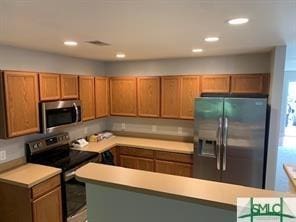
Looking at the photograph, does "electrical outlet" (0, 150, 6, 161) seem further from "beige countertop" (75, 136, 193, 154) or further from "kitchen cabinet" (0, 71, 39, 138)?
"beige countertop" (75, 136, 193, 154)

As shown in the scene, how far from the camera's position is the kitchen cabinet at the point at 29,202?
2.39 m

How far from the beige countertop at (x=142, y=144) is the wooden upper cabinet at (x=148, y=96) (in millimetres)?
517

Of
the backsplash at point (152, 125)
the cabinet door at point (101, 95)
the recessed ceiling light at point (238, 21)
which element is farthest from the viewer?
the backsplash at point (152, 125)

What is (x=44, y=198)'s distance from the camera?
8.31ft

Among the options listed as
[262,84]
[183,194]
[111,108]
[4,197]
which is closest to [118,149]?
[111,108]

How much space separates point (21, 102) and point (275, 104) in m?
3.14

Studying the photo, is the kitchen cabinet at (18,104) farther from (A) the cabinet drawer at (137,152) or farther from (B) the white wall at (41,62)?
(A) the cabinet drawer at (137,152)

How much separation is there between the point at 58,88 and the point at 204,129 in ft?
7.05

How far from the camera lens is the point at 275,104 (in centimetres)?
A: 294

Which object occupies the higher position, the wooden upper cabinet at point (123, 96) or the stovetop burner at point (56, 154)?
the wooden upper cabinet at point (123, 96)

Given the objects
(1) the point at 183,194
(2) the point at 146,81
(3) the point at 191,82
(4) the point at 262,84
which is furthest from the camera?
(2) the point at 146,81

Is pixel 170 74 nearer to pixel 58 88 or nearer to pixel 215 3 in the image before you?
pixel 58 88
